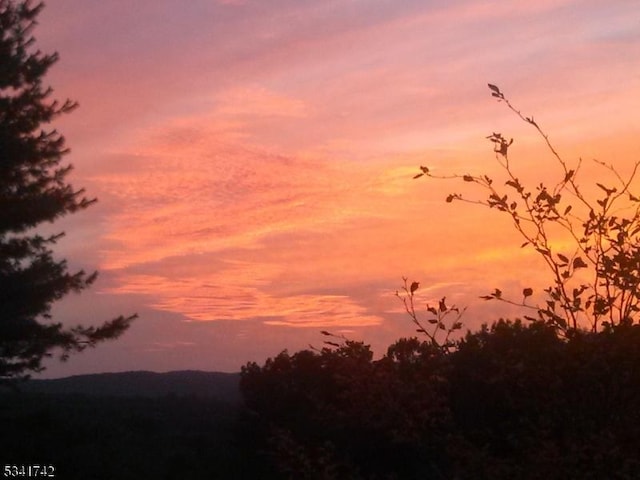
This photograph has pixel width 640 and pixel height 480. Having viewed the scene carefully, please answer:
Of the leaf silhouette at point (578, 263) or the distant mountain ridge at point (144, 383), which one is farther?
the distant mountain ridge at point (144, 383)

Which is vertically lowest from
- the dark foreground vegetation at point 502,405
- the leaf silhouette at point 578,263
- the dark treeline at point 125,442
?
the dark treeline at point 125,442

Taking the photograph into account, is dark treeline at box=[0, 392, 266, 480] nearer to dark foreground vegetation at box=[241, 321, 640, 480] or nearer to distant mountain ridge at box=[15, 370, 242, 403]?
dark foreground vegetation at box=[241, 321, 640, 480]

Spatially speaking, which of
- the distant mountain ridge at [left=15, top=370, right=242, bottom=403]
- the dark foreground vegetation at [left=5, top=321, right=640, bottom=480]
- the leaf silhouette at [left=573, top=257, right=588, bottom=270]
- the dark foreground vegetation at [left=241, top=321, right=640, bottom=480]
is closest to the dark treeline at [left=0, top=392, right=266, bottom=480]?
the dark foreground vegetation at [left=5, top=321, right=640, bottom=480]

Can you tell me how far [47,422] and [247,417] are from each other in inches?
214

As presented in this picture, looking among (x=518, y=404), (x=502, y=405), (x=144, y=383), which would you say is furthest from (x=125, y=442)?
(x=144, y=383)

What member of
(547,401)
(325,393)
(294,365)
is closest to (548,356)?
(547,401)

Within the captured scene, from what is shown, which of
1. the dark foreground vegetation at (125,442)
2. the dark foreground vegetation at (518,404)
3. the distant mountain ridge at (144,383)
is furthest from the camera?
the distant mountain ridge at (144,383)

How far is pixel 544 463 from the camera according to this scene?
6.32 metres

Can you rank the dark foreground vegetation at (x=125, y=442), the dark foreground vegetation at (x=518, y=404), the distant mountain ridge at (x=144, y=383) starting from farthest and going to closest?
the distant mountain ridge at (x=144, y=383)
the dark foreground vegetation at (x=125, y=442)
the dark foreground vegetation at (x=518, y=404)

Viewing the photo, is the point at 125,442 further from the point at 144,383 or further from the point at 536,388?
the point at 144,383

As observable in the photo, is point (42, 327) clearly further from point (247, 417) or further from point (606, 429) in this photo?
point (606, 429)

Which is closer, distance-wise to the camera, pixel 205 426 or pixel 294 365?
pixel 294 365

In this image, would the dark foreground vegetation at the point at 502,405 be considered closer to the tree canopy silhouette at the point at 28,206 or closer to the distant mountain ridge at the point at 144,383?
the tree canopy silhouette at the point at 28,206

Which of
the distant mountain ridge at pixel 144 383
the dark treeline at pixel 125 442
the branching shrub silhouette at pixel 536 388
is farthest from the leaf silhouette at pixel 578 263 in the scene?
the distant mountain ridge at pixel 144 383
